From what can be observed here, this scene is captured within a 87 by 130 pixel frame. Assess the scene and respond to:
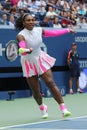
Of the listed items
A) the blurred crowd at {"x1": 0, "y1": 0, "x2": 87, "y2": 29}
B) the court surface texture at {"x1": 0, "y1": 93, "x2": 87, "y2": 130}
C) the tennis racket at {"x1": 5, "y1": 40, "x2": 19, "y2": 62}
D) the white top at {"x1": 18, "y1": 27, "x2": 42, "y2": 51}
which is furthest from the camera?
the blurred crowd at {"x1": 0, "y1": 0, "x2": 87, "y2": 29}

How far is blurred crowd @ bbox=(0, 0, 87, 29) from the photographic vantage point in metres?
16.5

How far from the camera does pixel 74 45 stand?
55.0 ft

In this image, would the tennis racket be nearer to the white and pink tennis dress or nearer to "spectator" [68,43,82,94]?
"spectator" [68,43,82,94]

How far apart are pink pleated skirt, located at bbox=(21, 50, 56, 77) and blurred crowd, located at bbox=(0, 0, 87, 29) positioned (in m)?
6.53

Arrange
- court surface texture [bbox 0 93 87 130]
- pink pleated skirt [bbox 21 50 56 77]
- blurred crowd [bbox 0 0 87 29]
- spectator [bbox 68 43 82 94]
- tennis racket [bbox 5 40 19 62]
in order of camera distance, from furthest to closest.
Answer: spectator [bbox 68 43 82 94] < blurred crowd [bbox 0 0 87 29] < tennis racket [bbox 5 40 19 62] < pink pleated skirt [bbox 21 50 56 77] < court surface texture [bbox 0 93 87 130]

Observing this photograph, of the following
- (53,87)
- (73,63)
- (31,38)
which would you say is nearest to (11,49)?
(73,63)

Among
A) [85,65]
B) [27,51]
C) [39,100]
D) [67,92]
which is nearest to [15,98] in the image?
[67,92]

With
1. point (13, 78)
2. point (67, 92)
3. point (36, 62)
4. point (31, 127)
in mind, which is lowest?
point (67, 92)

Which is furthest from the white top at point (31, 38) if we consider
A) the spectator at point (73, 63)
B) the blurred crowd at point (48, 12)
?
the spectator at point (73, 63)

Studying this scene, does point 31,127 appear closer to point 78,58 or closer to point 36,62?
point 36,62

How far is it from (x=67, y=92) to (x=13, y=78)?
2817 millimetres

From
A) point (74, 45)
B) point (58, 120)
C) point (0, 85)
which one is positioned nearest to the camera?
point (58, 120)

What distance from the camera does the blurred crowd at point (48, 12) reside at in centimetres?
1649

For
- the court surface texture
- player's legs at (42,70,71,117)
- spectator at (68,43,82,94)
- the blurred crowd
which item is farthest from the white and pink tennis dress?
spectator at (68,43,82,94)
